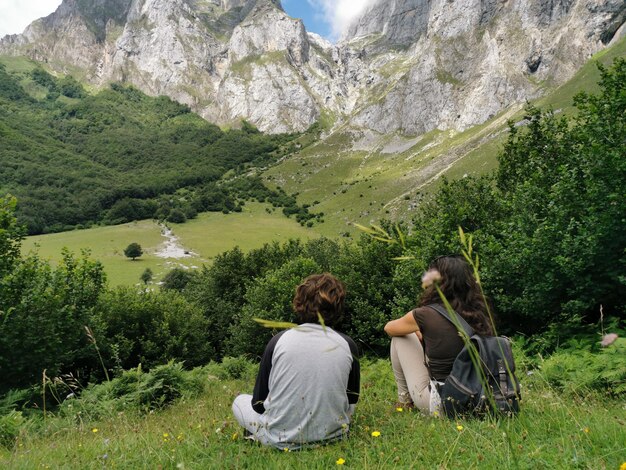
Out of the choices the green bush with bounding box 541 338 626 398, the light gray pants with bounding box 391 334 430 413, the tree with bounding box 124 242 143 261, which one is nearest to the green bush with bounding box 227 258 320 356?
the green bush with bounding box 541 338 626 398

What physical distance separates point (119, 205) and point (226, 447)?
558 ft

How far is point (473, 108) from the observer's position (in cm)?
18800

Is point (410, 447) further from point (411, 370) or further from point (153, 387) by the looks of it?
point (153, 387)

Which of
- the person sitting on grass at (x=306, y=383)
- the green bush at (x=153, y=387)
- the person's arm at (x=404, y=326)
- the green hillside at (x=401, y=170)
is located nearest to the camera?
the person sitting on grass at (x=306, y=383)

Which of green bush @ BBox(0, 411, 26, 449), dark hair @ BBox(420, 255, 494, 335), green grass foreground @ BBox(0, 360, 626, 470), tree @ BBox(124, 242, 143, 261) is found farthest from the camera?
tree @ BBox(124, 242, 143, 261)

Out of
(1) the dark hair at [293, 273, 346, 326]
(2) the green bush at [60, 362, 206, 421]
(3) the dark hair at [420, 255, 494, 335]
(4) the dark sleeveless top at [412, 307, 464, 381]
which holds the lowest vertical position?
(2) the green bush at [60, 362, 206, 421]

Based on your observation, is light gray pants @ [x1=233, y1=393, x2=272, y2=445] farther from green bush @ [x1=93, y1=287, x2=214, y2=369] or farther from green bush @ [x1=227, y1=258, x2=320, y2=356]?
A: green bush @ [x1=93, y1=287, x2=214, y2=369]

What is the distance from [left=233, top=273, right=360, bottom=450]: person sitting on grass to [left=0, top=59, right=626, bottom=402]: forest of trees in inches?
58.2

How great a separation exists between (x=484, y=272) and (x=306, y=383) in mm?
11348

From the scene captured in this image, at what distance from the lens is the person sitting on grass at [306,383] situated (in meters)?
3.70

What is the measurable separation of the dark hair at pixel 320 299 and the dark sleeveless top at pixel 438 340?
3.87ft

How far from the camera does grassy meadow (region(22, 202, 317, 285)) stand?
93188 millimetres

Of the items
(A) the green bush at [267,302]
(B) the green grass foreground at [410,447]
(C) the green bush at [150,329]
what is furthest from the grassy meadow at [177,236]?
(B) the green grass foreground at [410,447]

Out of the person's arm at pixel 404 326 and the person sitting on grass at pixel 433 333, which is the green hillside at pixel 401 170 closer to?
the person sitting on grass at pixel 433 333
